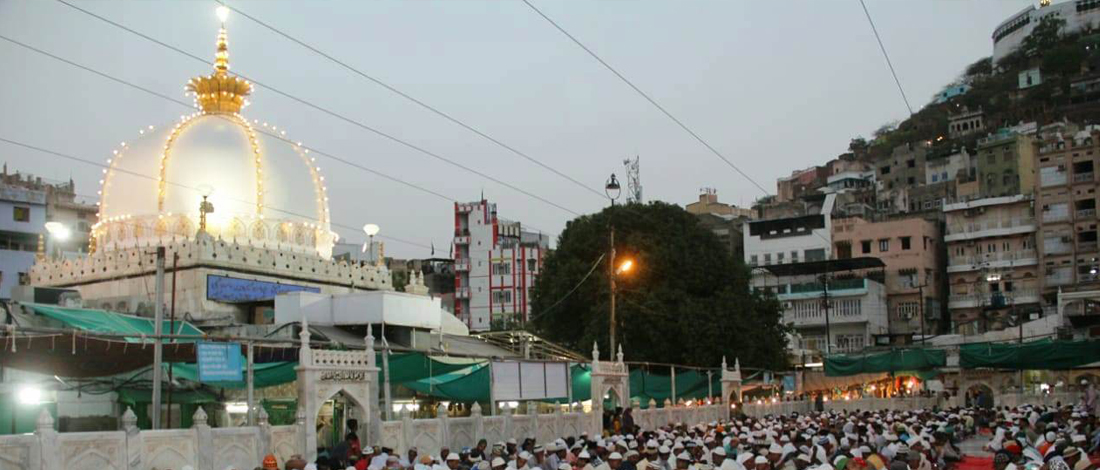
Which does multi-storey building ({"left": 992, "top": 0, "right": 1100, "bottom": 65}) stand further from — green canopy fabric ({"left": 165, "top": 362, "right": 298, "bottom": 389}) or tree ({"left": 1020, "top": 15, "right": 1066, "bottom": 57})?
green canopy fabric ({"left": 165, "top": 362, "right": 298, "bottom": 389})

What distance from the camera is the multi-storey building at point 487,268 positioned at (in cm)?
7475

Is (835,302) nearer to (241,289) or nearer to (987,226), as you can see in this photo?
(987,226)

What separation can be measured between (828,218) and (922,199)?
14625mm

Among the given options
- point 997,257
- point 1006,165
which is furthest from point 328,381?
point 1006,165

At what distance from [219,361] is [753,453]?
7.69 meters

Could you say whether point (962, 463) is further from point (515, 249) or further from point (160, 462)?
point (515, 249)

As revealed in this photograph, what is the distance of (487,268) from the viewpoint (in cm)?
7538

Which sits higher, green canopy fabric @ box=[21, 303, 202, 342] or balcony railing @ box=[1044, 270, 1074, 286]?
balcony railing @ box=[1044, 270, 1074, 286]

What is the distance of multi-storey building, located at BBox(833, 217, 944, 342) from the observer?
6197 centimetres

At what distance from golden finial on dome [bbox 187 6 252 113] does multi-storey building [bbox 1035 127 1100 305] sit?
43661 mm

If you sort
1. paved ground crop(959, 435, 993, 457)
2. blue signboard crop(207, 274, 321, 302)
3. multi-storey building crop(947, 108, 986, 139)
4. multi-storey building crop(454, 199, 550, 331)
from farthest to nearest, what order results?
multi-storey building crop(947, 108, 986, 139), multi-storey building crop(454, 199, 550, 331), blue signboard crop(207, 274, 321, 302), paved ground crop(959, 435, 993, 457)

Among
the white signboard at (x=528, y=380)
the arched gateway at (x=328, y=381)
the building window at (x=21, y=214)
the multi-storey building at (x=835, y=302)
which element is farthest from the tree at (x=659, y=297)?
the building window at (x=21, y=214)

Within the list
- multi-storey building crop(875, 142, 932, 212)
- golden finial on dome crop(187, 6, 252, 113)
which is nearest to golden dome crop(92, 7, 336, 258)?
golden finial on dome crop(187, 6, 252, 113)

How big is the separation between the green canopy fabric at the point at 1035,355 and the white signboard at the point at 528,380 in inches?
685
